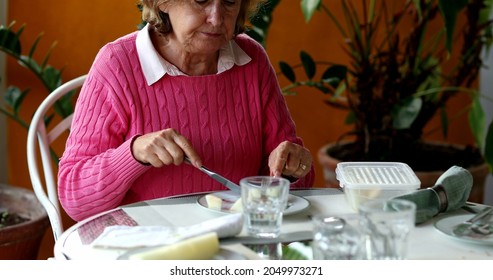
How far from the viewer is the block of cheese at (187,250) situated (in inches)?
38.1

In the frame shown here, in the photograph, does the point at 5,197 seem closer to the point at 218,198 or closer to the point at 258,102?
the point at 258,102

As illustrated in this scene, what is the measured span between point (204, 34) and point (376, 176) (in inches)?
18.0

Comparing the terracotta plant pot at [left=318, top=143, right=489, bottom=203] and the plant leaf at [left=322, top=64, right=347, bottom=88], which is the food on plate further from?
the terracotta plant pot at [left=318, top=143, right=489, bottom=203]

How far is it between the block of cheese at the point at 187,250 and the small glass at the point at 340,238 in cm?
13

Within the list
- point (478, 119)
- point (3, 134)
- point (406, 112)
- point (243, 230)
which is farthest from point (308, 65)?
point (243, 230)

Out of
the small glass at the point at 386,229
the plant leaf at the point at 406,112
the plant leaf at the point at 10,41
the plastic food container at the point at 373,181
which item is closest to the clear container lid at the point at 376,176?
the plastic food container at the point at 373,181

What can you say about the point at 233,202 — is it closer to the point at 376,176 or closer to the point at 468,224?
the point at 376,176

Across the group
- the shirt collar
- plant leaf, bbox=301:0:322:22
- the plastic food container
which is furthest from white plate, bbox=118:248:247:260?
plant leaf, bbox=301:0:322:22

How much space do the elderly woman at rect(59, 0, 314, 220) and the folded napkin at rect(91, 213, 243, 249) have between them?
0.30m

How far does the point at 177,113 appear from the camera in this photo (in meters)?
1.55

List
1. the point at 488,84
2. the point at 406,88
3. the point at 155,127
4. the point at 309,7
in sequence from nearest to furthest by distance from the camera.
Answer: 1. the point at 155,127
2. the point at 309,7
3. the point at 406,88
4. the point at 488,84

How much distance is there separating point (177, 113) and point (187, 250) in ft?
1.99
